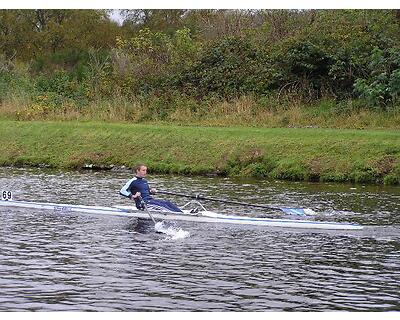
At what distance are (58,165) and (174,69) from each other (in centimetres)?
1183

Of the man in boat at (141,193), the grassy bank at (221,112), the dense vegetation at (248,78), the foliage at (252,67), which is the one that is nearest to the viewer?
the man in boat at (141,193)

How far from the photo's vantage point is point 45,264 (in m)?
15.1

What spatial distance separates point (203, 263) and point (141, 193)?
646 cm

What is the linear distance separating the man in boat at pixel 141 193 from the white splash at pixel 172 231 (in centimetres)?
132

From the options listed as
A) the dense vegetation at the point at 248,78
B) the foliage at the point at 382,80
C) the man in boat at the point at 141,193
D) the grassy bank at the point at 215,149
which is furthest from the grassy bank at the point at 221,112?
the man in boat at the point at 141,193

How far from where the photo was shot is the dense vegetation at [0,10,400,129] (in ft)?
120

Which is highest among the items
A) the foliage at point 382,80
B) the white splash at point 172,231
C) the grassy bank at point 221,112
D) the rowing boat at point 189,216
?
the foliage at point 382,80

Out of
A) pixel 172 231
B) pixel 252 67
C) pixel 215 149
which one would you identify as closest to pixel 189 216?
pixel 172 231

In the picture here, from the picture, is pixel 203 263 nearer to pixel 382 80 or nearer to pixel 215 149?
pixel 215 149

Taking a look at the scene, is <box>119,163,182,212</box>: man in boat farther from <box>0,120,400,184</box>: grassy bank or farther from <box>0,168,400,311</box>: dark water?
<box>0,120,400,184</box>: grassy bank

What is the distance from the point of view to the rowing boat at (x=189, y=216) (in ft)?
63.1

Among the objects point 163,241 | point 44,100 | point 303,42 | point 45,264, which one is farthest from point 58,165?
point 45,264

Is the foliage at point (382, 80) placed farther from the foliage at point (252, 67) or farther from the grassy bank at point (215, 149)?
the grassy bank at point (215, 149)

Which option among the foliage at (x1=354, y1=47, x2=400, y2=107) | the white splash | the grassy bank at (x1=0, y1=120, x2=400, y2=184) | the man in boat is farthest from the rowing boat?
the foliage at (x1=354, y1=47, x2=400, y2=107)
